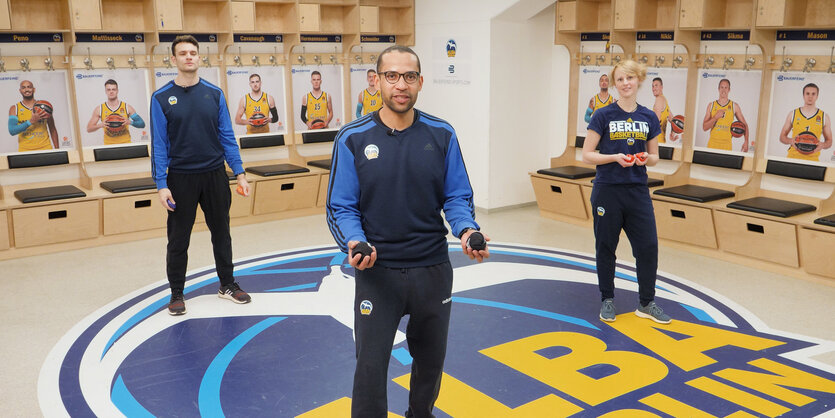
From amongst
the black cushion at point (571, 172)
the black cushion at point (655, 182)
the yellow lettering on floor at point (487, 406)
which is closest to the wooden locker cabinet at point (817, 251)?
the black cushion at point (655, 182)

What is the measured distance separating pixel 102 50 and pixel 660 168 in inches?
206

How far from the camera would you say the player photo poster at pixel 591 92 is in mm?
7035

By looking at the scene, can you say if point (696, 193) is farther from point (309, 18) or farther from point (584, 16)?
point (309, 18)

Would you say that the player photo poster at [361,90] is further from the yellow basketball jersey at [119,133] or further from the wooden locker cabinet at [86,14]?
the wooden locker cabinet at [86,14]

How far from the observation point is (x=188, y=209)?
429cm

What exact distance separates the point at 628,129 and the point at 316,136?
4.40 meters

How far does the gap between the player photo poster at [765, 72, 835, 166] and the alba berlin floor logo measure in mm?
1642

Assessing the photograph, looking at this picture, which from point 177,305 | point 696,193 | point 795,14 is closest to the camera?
point 177,305

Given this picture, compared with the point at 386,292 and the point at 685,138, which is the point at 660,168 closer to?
the point at 685,138

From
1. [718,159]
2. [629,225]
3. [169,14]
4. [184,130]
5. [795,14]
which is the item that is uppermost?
[169,14]

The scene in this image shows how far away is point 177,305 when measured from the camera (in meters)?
4.42

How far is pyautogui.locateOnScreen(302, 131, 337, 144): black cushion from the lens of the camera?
7.72m

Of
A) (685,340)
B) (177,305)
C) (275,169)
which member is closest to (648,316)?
(685,340)

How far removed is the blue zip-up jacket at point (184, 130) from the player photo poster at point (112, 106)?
8.92 ft
